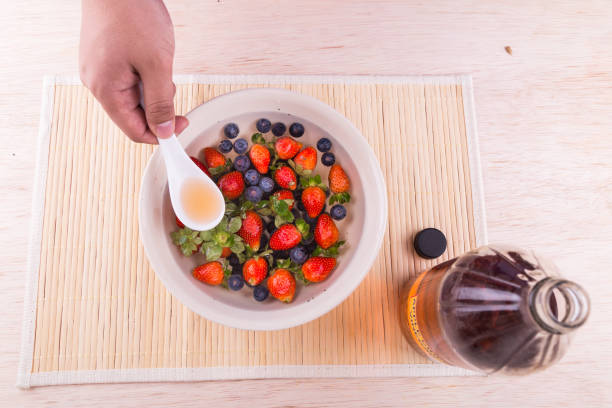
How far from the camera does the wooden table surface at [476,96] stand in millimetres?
754

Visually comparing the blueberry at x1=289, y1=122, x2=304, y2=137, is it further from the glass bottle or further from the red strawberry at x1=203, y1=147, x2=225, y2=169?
the glass bottle

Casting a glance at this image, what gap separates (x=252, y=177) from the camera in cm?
70

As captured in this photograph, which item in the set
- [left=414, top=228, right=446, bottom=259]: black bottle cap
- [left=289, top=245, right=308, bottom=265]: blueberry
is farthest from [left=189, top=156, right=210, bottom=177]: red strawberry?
[left=414, top=228, right=446, bottom=259]: black bottle cap

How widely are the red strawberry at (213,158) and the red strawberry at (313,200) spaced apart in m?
0.16

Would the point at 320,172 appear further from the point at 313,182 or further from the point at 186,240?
the point at 186,240

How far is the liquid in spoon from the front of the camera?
0.67 metres

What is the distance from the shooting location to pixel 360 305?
754 mm

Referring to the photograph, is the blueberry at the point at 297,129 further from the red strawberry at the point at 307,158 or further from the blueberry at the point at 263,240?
the blueberry at the point at 263,240

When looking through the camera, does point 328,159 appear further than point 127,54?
Yes

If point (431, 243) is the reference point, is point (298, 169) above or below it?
above

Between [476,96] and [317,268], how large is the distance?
528 mm

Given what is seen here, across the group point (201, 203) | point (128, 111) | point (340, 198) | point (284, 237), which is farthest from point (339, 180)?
point (128, 111)

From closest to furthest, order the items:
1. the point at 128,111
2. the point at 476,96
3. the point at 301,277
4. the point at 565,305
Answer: the point at 565,305
the point at 128,111
the point at 301,277
the point at 476,96

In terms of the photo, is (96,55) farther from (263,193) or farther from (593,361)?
(593,361)
